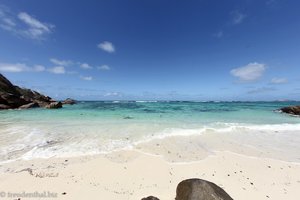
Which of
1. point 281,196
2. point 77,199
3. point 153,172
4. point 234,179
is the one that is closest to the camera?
point 77,199

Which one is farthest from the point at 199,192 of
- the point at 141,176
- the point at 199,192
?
the point at 141,176

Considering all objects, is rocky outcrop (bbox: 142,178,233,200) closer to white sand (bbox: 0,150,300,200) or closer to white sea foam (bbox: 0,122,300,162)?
white sand (bbox: 0,150,300,200)

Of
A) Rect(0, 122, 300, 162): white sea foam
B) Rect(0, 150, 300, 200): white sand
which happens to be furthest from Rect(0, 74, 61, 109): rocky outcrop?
Rect(0, 150, 300, 200): white sand

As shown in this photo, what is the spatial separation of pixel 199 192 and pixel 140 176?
204 centimetres

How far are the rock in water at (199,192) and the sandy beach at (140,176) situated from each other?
1.65 ft

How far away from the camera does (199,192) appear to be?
316 cm

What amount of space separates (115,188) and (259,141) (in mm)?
8344

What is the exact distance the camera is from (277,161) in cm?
576

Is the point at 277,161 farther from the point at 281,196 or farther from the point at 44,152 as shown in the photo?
the point at 44,152

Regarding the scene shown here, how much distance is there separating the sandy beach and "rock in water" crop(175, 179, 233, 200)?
0.50m

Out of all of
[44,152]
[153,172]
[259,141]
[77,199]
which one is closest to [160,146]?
[153,172]

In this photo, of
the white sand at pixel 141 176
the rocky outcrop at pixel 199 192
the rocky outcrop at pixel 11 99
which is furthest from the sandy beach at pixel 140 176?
the rocky outcrop at pixel 11 99

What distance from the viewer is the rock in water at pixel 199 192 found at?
10.0ft

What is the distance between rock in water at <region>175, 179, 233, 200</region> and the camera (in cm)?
306
